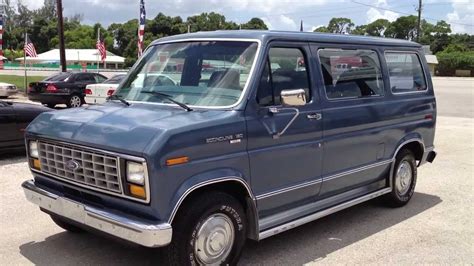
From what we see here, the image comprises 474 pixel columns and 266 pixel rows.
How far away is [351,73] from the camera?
5.52 m

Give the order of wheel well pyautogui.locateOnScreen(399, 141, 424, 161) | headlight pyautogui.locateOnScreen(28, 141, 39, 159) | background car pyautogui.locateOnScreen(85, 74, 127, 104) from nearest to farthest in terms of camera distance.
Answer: headlight pyautogui.locateOnScreen(28, 141, 39, 159) < wheel well pyautogui.locateOnScreen(399, 141, 424, 161) < background car pyautogui.locateOnScreen(85, 74, 127, 104)

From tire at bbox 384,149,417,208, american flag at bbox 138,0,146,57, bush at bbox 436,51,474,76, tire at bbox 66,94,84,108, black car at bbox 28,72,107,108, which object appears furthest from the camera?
bush at bbox 436,51,474,76

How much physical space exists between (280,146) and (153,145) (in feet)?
4.45

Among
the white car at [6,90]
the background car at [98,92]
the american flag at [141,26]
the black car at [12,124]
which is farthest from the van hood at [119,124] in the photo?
the american flag at [141,26]

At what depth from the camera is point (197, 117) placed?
4.10 meters

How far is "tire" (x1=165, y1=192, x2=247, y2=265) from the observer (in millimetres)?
3867

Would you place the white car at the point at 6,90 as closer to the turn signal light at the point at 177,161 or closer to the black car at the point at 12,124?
the black car at the point at 12,124

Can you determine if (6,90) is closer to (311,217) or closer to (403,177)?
(403,177)

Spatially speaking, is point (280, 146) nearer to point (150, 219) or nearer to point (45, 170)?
point (150, 219)

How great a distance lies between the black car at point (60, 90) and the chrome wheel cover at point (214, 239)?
666 inches

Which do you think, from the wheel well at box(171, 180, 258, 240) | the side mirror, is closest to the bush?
the side mirror

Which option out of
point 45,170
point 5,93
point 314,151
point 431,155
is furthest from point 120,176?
point 5,93

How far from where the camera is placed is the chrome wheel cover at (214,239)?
402 cm

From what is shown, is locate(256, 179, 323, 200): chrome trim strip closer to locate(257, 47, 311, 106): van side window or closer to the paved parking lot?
the paved parking lot
